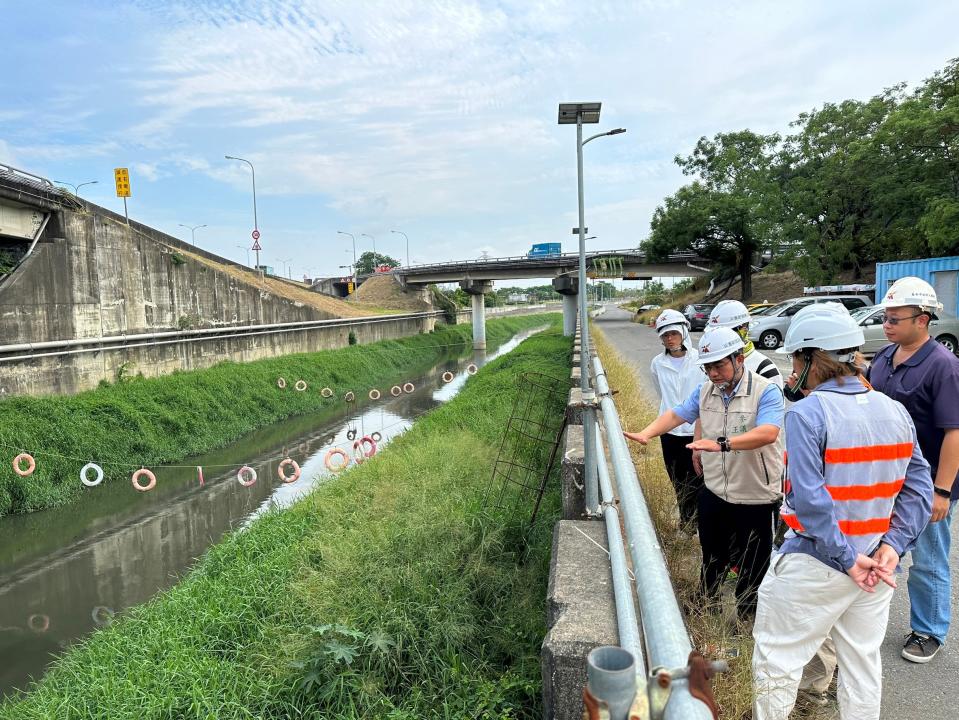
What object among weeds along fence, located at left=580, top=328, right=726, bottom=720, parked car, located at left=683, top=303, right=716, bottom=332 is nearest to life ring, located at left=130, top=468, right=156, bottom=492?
weeds along fence, located at left=580, top=328, right=726, bottom=720

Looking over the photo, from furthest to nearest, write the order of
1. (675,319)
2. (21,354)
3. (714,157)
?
(714,157), (21,354), (675,319)

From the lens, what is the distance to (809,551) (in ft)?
7.54

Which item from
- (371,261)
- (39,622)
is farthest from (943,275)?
(371,261)

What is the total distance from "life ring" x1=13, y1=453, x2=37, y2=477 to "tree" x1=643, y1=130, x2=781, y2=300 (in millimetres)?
33437

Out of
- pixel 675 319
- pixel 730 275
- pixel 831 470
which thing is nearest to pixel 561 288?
pixel 730 275

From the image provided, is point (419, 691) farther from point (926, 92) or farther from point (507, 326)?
point (507, 326)

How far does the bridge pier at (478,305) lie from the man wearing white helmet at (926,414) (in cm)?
4249

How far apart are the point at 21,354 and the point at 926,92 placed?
28496mm

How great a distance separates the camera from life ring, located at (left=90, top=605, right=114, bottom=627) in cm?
751

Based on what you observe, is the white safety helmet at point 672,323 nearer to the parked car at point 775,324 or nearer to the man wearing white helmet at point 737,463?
the man wearing white helmet at point 737,463

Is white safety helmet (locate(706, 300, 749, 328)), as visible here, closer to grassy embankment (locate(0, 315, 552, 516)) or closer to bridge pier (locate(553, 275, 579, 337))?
grassy embankment (locate(0, 315, 552, 516))

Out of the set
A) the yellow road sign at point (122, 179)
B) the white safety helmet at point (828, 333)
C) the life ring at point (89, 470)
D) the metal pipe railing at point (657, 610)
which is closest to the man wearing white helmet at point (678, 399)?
the white safety helmet at point (828, 333)

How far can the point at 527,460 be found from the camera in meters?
6.97

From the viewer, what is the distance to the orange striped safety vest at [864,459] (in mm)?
2217
